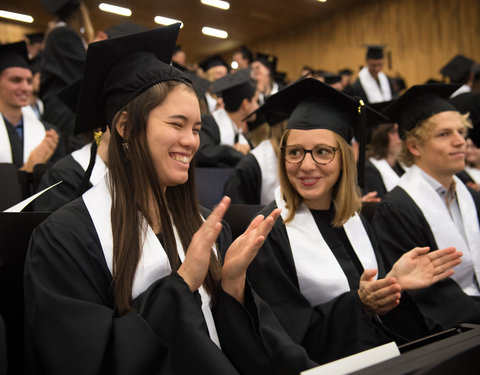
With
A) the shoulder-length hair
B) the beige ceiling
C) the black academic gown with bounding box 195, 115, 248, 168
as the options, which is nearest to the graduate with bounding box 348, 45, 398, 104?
the black academic gown with bounding box 195, 115, 248, 168

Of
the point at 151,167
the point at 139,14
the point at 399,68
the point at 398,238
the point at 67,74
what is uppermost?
the point at 139,14

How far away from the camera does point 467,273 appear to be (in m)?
2.99

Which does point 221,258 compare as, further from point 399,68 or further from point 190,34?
point 190,34

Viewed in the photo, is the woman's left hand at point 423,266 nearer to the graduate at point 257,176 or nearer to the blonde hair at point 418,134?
the blonde hair at point 418,134

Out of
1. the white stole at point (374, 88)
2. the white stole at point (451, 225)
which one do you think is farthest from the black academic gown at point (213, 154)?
the white stole at point (374, 88)

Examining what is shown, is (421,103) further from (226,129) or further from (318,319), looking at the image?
(226,129)

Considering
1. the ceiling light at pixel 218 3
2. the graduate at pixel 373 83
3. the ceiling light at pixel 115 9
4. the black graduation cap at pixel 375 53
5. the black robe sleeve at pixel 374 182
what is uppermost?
the ceiling light at pixel 115 9

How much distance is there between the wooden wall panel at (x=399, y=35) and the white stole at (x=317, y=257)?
389 inches

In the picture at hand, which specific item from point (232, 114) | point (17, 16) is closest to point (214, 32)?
point (17, 16)

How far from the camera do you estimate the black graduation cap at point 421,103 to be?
3309 mm

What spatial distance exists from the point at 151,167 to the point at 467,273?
2252 millimetres

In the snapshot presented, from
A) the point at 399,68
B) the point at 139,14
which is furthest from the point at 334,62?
the point at 139,14

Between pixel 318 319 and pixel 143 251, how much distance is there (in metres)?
0.98

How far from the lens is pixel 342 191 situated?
2.59 metres
